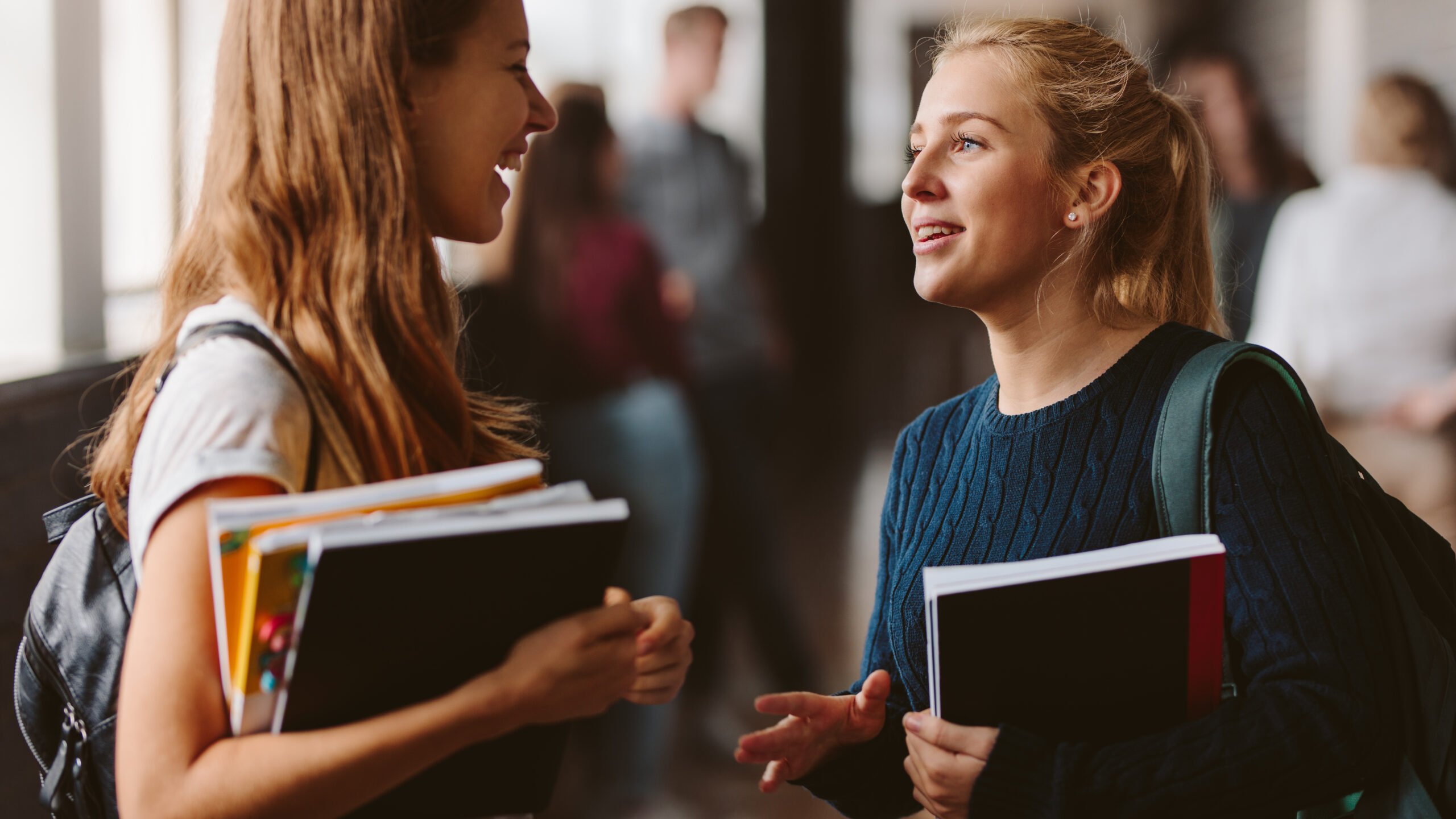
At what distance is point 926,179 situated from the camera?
140 cm

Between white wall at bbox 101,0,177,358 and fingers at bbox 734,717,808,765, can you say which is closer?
fingers at bbox 734,717,808,765

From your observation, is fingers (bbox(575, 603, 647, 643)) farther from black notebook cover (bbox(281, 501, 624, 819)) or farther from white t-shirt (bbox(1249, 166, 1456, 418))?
white t-shirt (bbox(1249, 166, 1456, 418))

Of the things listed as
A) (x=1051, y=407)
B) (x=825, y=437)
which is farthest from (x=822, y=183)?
(x=1051, y=407)

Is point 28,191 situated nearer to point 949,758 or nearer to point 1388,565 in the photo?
point 949,758

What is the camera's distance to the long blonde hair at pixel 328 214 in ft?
3.28

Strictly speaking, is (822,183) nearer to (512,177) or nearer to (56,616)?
(512,177)

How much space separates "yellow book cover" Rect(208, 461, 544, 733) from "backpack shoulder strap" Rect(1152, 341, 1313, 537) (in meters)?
0.74

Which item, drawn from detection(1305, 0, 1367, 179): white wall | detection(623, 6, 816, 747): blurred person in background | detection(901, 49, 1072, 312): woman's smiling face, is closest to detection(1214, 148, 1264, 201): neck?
detection(1305, 0, 1367, 179): white wall

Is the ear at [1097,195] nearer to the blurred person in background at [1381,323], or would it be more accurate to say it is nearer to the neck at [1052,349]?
the neck at [1052,349]

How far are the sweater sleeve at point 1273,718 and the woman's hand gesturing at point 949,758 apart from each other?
0.01m

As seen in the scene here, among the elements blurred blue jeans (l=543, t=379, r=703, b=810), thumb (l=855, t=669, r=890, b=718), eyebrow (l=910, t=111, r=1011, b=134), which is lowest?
blurred blue jeans (l=543, t=379, r=703, b=810)

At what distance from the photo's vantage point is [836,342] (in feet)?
26.8

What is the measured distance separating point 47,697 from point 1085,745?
3.33ft

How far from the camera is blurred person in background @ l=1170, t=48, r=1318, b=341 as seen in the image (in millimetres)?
4414
